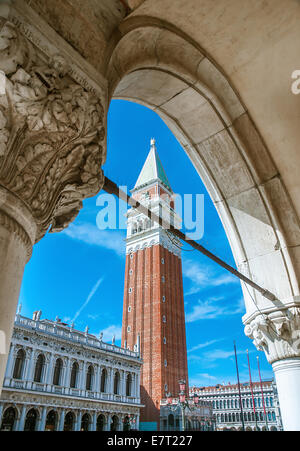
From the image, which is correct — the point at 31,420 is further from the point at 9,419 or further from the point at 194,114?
the point at 194,114

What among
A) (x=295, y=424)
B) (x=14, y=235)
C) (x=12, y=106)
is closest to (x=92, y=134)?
(x=12, y=106)

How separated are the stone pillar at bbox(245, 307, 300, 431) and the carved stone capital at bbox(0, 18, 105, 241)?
1885 mm

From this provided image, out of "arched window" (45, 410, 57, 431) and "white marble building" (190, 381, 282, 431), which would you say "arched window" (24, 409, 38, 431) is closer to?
"arched window" (45, 410, 57, 431)

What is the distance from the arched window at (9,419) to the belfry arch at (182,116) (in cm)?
1836

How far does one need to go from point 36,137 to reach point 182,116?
1.81 metres

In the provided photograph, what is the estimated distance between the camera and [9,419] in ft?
55.6

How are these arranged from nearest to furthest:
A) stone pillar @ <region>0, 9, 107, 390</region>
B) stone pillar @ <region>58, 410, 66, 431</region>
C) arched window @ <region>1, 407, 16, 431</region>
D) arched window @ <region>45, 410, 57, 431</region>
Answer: stone pillar @ <region>0, 9, 107, 390</region> → arched window @ <region>1, 407, 16, 431</region> → arched window @ <region>45, 410, 57, 431</region> → stone pillar @ <region>58, 410, 66, 431</region>

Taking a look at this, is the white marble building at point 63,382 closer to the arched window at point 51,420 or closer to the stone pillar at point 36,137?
the arched window at point 51,420

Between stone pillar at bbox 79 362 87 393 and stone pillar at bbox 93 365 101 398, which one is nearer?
stone pillar at bbox 79 362 87 393

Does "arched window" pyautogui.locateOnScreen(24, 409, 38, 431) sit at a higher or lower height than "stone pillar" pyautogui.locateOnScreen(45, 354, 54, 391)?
lower

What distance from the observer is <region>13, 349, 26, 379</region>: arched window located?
18.2m

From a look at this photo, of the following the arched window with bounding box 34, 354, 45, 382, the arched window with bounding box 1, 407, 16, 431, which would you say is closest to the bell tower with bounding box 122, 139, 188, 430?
the arched window with bounding box 34, 354, 45, 382

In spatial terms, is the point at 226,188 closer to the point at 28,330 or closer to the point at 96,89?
the point at 96,89

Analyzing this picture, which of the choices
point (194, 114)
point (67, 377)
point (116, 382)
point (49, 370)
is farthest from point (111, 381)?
point (194, 114)
